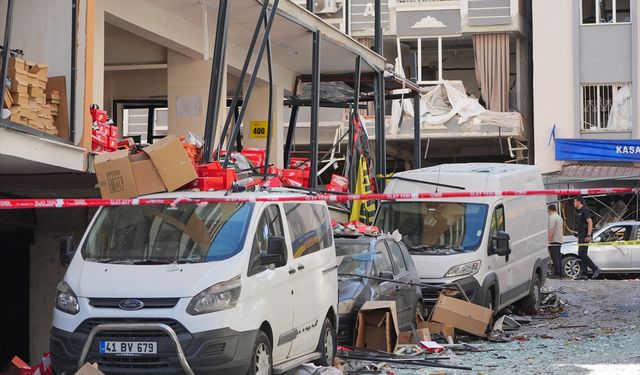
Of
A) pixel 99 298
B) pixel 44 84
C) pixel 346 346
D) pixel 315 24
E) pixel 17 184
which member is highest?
pixel 315 24

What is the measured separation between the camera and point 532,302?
60.9 feet

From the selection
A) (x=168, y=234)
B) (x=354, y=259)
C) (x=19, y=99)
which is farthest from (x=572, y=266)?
(x=168, y=234)

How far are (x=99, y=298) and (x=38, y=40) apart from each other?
4.50m

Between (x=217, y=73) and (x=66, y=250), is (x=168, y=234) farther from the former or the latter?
(x=217, y=73)

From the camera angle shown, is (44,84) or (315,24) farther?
(315,24)

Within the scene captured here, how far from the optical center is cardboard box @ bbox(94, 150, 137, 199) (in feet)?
38.9

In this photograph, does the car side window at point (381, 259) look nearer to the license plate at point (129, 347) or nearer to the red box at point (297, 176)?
the license plate at point (129, 347)

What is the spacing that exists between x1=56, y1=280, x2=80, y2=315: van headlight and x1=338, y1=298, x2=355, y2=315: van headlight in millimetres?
4069

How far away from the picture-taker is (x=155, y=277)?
970 cm

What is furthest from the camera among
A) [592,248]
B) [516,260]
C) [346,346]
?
[592,248]

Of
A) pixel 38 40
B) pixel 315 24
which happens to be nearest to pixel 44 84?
pixel 38 40

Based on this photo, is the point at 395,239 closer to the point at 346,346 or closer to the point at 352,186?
the point at 346,346

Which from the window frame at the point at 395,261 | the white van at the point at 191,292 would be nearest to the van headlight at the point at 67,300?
the white van at the point at 191,292

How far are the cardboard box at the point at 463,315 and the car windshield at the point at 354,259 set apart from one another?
1.39 metres
